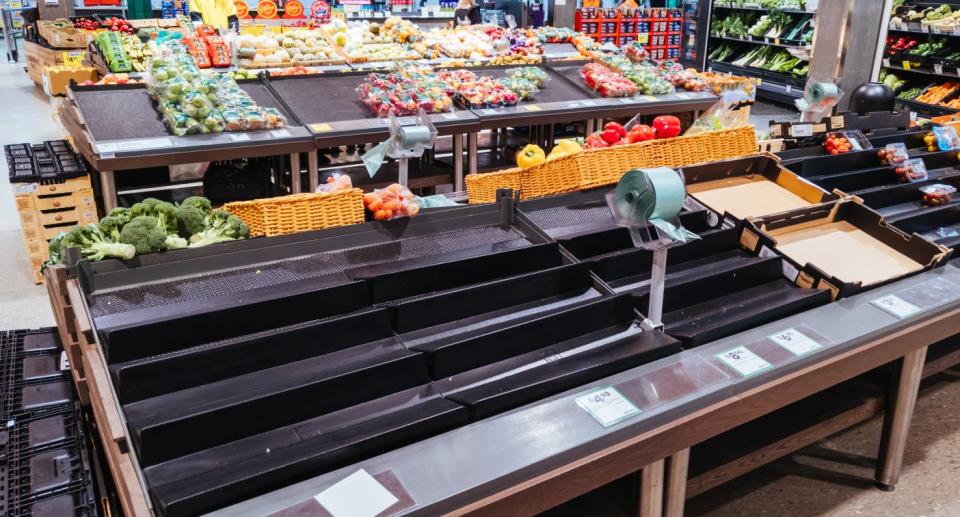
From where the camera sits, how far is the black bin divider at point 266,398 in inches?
59.4

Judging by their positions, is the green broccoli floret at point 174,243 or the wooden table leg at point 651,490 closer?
the wooden table leg at point 651,490

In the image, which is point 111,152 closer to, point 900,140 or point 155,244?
point 155,244

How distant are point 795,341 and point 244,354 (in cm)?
150

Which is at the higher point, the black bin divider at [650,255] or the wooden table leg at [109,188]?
the black bin divider at [650,255]

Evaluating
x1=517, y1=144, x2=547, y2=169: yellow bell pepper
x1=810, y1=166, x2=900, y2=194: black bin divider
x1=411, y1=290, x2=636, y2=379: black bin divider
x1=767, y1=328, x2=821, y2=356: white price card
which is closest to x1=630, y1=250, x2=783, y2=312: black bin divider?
x1=411, y1=290, x2=636, y2=379: black bin divider

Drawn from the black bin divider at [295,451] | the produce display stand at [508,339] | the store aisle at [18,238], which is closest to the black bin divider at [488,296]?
the produce display stand at [508,339]

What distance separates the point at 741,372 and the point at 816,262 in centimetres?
86

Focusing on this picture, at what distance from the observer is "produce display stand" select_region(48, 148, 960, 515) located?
1558 millimetres

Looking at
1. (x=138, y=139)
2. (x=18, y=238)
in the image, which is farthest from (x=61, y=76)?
(x=138, y=139)

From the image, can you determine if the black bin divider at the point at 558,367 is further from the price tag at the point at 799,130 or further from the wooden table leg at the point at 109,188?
the wooden table leg at the point at 109,188

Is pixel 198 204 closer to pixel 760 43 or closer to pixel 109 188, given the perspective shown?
pixel 109 188

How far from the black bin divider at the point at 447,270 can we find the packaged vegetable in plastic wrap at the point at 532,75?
11.3ft

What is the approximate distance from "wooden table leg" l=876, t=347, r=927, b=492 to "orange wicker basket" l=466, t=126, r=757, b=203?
1.12m

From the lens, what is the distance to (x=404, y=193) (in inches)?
95.0
